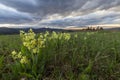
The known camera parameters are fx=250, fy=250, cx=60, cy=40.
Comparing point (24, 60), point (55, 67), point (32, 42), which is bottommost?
point (55, 67)

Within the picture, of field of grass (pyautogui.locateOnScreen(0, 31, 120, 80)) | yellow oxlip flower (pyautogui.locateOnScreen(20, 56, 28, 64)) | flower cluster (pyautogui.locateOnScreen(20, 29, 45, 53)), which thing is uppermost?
flower cluster (pyautogui.locateOnScreen(20, 29, 45, 53))

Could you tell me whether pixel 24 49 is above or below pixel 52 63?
above

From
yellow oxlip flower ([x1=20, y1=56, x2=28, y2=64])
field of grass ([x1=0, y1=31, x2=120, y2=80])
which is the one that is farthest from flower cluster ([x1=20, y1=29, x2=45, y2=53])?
yellow oxlip flower ([x1=20, y1=56, x2=28, y2=64])

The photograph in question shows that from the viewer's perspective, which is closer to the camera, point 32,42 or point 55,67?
point 32,42

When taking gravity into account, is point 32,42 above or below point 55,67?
above

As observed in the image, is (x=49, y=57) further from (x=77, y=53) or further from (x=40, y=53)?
(x=77, y=53)

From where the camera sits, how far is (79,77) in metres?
4.94

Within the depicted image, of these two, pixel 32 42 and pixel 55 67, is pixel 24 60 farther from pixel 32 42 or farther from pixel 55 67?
pixel 55 67

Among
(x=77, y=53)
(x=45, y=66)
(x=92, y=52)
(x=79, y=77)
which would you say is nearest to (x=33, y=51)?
(x=45, y=66)

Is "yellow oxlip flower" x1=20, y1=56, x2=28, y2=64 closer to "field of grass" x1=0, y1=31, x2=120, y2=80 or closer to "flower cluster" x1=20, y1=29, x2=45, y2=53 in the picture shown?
"field of grass" x1=0, y1=31, x2=120, y2=80

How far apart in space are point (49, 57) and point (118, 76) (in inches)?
63.2

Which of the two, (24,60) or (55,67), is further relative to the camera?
(55,67)

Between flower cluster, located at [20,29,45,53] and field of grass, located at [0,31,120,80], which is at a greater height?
flower cluster, located at [20,29,45,53]

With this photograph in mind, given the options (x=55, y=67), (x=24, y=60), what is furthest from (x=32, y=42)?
(x=55, y=67)
